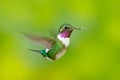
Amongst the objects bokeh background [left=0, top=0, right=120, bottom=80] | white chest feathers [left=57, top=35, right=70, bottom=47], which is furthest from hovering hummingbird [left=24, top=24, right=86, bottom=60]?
bokeh background [left=0, top=0, right=120, bottom=80]

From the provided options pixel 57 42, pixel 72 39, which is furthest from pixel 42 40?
pixel 72 39

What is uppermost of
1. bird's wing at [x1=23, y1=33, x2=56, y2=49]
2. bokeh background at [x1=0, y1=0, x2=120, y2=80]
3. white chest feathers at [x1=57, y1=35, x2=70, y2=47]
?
bokeh background at [x1=0, y1=0, x2=120, y2=80]

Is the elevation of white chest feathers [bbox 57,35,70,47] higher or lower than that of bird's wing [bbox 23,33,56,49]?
lower

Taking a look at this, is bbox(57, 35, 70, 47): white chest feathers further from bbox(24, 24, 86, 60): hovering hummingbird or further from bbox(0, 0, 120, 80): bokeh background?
bbox(0, 0, 120, 80): bokeh background

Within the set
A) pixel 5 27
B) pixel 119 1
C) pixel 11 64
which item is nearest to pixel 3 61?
pixel 11 64

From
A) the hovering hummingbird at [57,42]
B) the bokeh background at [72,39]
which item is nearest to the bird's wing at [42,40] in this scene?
the hovering hummingbird at [57,42]

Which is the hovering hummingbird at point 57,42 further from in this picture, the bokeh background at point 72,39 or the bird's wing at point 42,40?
the bokeh background at point 72,39

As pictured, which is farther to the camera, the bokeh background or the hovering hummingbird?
the bokeh background
